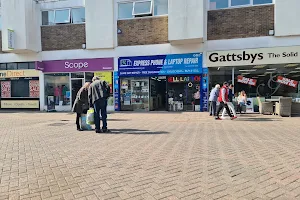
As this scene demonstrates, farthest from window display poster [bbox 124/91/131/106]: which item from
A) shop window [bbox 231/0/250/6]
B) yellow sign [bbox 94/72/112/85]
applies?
shop window [bbox 231/0/250/6]

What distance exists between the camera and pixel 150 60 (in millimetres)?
15078

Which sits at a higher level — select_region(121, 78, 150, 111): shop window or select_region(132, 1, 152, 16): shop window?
select_region(132, 1, 152, 16): shop window

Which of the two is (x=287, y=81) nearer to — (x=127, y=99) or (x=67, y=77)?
(x=127, y=99)

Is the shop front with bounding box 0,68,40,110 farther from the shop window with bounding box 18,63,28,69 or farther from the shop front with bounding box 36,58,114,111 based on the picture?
the shop front with bounding box 36,58,114,111

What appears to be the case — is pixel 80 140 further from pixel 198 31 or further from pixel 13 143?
pixel 198 31

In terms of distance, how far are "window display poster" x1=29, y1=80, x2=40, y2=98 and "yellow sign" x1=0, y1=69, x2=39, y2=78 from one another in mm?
478

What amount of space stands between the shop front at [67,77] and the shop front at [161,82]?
101 centimetres

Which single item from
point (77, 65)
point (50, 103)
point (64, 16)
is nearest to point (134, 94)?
point (77, 65)

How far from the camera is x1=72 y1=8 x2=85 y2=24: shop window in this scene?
632 inches

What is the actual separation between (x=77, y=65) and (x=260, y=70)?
10760mm

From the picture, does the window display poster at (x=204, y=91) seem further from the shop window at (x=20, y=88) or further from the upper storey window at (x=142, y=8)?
the shop window at (x=20, y=88)

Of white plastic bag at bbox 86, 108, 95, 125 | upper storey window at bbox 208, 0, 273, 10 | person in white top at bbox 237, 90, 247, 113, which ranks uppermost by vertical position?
upper storey window at bbox 208, 0, 273, 10

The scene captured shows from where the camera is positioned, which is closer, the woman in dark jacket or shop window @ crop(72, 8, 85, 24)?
the woman in dark jacket

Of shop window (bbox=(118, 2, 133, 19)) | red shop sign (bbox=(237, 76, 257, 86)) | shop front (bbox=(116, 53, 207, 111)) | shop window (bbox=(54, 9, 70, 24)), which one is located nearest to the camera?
red shop sign (bbox=(237, 76, 257, 86))
